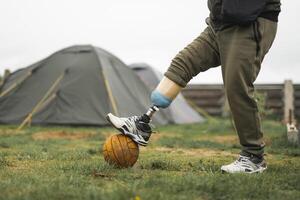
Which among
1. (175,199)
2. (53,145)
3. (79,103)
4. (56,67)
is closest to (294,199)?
(175,199)

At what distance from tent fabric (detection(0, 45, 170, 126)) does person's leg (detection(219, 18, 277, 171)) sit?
8.02 m

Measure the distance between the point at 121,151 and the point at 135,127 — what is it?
0.26 metres

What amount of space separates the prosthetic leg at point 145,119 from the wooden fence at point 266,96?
40.5ft

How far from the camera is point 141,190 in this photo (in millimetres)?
3451

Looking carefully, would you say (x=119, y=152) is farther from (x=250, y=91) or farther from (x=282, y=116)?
(x=282, y=116)

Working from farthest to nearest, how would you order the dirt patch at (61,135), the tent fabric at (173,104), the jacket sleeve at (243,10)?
the tent fabric at (173,104), the dirt patch at (61,135), the jacket sleeve at (243,10)

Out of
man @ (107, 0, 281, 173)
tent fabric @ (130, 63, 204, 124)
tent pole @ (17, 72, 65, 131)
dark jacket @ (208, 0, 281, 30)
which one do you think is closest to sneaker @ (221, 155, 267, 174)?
man @ (107, 0, 281, 173)

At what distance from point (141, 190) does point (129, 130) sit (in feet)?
4.49

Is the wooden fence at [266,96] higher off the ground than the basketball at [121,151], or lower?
lower

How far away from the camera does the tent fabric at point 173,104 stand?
50.6 feet

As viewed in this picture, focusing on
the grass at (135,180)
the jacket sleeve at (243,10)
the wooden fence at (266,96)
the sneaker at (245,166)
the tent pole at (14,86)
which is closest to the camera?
the grass at (135,180)

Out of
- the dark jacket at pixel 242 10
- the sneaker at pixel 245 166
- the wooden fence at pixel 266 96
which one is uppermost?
the dark jacket at pixel 242 10

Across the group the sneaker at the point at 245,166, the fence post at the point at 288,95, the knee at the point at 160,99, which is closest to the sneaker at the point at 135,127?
the knee at the point at 160,99

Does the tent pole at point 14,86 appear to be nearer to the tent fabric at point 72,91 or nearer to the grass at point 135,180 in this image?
the tent fabric at point 72,91
